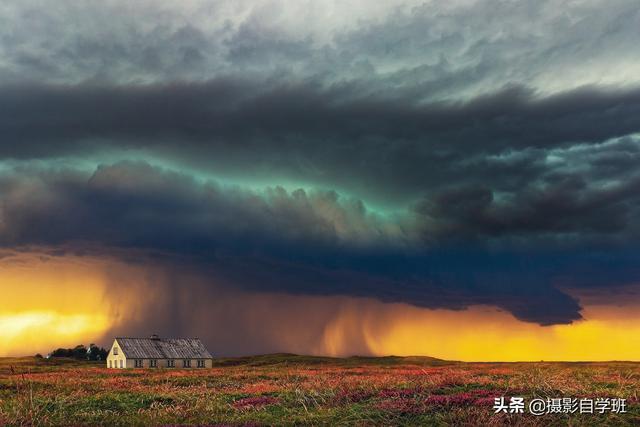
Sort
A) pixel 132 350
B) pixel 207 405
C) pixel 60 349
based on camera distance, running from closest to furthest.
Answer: pixel 207 405 → pixel 132 350 → pixel 60 349

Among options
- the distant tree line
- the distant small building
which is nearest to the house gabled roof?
the distant small building

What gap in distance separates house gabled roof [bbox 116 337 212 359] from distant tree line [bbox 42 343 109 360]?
38951 mm

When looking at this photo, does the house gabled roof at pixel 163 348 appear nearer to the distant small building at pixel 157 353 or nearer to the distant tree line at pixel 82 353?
the distant small building at pixel 157 353

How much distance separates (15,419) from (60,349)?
133 metres

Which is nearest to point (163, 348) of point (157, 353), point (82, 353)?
point (157, 353)

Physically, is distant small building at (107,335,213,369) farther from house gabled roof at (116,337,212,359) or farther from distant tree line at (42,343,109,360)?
distant tree line at (42,343,109,360)

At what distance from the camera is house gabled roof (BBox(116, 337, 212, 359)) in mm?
100000

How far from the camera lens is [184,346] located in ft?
350

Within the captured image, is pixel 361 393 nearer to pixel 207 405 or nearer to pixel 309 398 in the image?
pixel 309 398

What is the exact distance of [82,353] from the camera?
137125mm

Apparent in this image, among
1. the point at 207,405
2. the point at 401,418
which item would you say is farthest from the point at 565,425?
the point at 207,405

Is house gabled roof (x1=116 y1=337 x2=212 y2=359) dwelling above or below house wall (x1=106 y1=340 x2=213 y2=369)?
above

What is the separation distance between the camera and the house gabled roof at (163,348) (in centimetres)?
10000

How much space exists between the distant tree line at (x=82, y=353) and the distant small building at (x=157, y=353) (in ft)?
117
